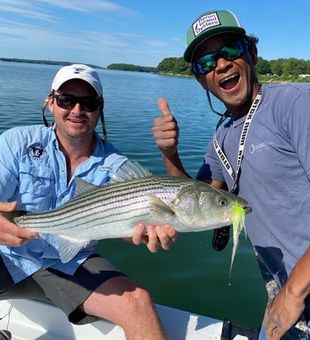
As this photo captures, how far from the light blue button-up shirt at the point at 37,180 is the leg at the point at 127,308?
0.38 m

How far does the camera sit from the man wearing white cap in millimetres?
3861

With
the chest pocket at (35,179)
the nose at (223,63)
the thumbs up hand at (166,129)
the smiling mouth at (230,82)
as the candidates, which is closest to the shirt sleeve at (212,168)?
the thumbs up hand at (166,129)

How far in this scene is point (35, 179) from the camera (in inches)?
159

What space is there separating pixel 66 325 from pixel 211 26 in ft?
10.0

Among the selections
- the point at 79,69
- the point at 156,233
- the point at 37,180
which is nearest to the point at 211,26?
the point at 79,69

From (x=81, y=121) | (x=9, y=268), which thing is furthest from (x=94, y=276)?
(x=81, y=121)

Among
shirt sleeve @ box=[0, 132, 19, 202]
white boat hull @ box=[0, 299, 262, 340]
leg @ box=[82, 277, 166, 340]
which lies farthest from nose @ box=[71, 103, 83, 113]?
white boat hull @ box=[0, 299, 262, 340]

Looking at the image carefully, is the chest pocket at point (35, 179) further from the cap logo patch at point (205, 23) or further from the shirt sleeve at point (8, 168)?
the cap logo patch at point (205, 23)

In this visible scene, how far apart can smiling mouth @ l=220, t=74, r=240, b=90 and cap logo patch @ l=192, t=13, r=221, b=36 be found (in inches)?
17.8

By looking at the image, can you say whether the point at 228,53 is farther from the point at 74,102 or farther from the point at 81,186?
the point at 81,186

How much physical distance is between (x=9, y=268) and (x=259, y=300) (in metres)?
3.61

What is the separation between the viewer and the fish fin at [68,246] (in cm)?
367

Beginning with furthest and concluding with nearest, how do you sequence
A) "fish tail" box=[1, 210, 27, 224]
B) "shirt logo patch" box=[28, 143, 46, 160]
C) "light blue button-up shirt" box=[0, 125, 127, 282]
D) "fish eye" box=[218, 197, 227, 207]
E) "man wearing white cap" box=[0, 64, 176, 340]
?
1. "shirt logo patch" box=[28, 143, 46, 160]
2. "light blue button-up shirt" box=[0, 125, 127, 282]
3. "man wearing white cap" box=[0, 64, 176, 340]
4. "fish tail" box=[1, 210, 27, 224]
5. "fish eye" box=[218, 197, 227, 207]

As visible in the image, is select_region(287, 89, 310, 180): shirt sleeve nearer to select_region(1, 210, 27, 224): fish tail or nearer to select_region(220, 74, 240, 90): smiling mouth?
select_region(220, 74, 240, 90): smiling mouth
